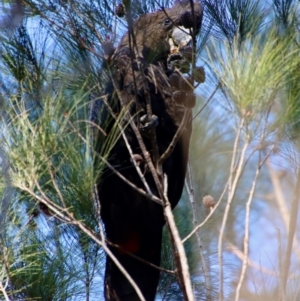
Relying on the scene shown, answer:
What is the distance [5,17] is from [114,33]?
13.5 inches

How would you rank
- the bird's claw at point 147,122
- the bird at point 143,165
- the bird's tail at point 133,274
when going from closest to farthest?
the bird's claw at point 147,122, the bird at point 143,165, the bird's tail at point 133,274

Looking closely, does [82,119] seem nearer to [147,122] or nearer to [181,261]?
[147,122]

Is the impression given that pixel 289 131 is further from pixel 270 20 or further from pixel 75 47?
pixel 75 47

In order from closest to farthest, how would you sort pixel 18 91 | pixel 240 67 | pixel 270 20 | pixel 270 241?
1. pixel 240 67
2. pixel 18 91
3. pixel 270 20
4. pixel 270 241

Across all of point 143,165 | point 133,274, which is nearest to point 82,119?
point 143,165

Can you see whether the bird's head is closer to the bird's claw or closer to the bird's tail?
the bird's claw

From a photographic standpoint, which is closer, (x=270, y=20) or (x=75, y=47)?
(x=75, y=47)

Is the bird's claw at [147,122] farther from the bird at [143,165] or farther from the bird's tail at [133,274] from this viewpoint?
the bird's tail at [133,274]

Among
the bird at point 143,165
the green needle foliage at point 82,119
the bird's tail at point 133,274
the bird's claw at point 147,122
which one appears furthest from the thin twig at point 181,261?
the bird's tail at point 133,274

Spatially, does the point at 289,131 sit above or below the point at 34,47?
below

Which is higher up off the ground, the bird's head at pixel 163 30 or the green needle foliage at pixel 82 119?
the bird's head at pixel 163 30

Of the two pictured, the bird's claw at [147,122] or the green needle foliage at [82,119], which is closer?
the green needle foliage at [82,119]

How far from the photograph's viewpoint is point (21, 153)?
188cm

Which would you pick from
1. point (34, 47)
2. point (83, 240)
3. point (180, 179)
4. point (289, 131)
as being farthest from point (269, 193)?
point (34, 47)
